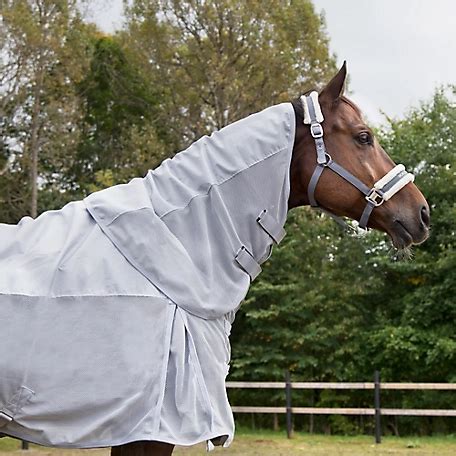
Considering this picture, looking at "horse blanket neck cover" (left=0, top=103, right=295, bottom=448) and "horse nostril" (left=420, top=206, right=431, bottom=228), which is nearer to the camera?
"horse blanket neck cover" (left=0, top=103, right=295, bottom=448)

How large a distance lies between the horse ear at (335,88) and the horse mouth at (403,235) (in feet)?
1.77

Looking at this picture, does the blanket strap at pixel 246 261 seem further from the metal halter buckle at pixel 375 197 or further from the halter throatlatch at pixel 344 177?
A: the metal halter buckle at pixel 375 197

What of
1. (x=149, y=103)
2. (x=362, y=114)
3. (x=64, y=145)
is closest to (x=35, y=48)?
(x=64, y=145)

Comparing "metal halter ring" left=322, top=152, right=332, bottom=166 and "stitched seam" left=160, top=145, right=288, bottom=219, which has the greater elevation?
"metal halter ring" left=322, top=152, right=332, bottom=166

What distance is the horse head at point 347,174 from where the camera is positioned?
9.25 feet

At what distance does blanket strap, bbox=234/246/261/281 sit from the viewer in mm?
2615

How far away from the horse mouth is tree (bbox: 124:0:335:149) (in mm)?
12197

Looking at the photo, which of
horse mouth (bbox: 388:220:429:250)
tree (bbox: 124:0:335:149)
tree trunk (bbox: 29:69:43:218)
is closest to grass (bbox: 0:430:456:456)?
tree trunk (bbox: 29:69:43:218)

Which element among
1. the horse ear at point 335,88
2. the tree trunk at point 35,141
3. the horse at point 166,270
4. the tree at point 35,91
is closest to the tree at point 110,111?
the tree at point 35,91

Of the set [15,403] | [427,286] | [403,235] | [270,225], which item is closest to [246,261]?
Answer: [270,225]

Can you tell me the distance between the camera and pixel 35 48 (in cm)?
1401

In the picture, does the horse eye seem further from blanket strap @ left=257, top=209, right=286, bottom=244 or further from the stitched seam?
blanket strap @ left=257, top=209, right=286, bottom=244

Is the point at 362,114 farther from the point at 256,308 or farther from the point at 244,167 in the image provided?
Answer: the point at 256,308

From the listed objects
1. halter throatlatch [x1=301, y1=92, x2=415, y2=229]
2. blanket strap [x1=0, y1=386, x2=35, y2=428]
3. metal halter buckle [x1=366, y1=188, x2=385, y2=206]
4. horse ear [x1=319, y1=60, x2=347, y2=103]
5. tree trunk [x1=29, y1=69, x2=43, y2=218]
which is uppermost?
tree trunk [x1=29, y1=69, x2=43, y2=218]
